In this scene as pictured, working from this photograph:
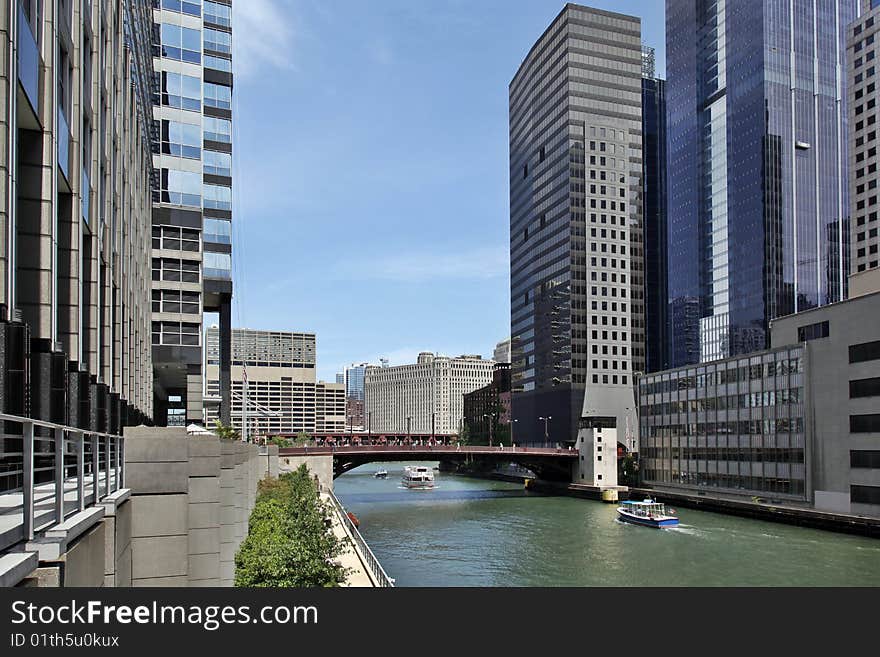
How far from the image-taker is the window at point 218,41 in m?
78.9

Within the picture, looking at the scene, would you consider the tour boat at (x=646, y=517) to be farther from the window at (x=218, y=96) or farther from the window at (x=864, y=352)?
the window at (x=218, y=96)

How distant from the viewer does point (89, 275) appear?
27500mm

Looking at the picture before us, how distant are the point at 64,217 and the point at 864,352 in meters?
66.6

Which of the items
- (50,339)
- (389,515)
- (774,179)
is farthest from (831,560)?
(774,179)

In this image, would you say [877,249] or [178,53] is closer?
[178,53]

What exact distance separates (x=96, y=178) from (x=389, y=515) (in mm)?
68067

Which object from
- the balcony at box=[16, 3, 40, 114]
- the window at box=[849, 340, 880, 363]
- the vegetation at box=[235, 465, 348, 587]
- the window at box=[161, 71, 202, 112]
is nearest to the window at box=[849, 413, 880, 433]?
the window at box=[849, 340, 880, 363]

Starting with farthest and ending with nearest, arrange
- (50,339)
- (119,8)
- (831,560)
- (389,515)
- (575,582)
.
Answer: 1. (389,515)
2. (831,560)
3. (575,582)
4. (119,8)
5. (50,339)

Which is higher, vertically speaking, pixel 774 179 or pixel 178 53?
pixel 774 179

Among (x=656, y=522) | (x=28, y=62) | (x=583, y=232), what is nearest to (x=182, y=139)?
(x=656, y=522)

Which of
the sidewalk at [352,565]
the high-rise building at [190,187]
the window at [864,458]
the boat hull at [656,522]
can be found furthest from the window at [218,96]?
the window at [864,458]

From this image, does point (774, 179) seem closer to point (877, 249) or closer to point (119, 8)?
point (877, 249)

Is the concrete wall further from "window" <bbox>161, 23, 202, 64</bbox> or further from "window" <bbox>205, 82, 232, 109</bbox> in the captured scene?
"window" <bbox>161, 23, 202, 64</bbox>

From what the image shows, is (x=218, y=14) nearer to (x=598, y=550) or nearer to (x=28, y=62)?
(x=598, y=550)
